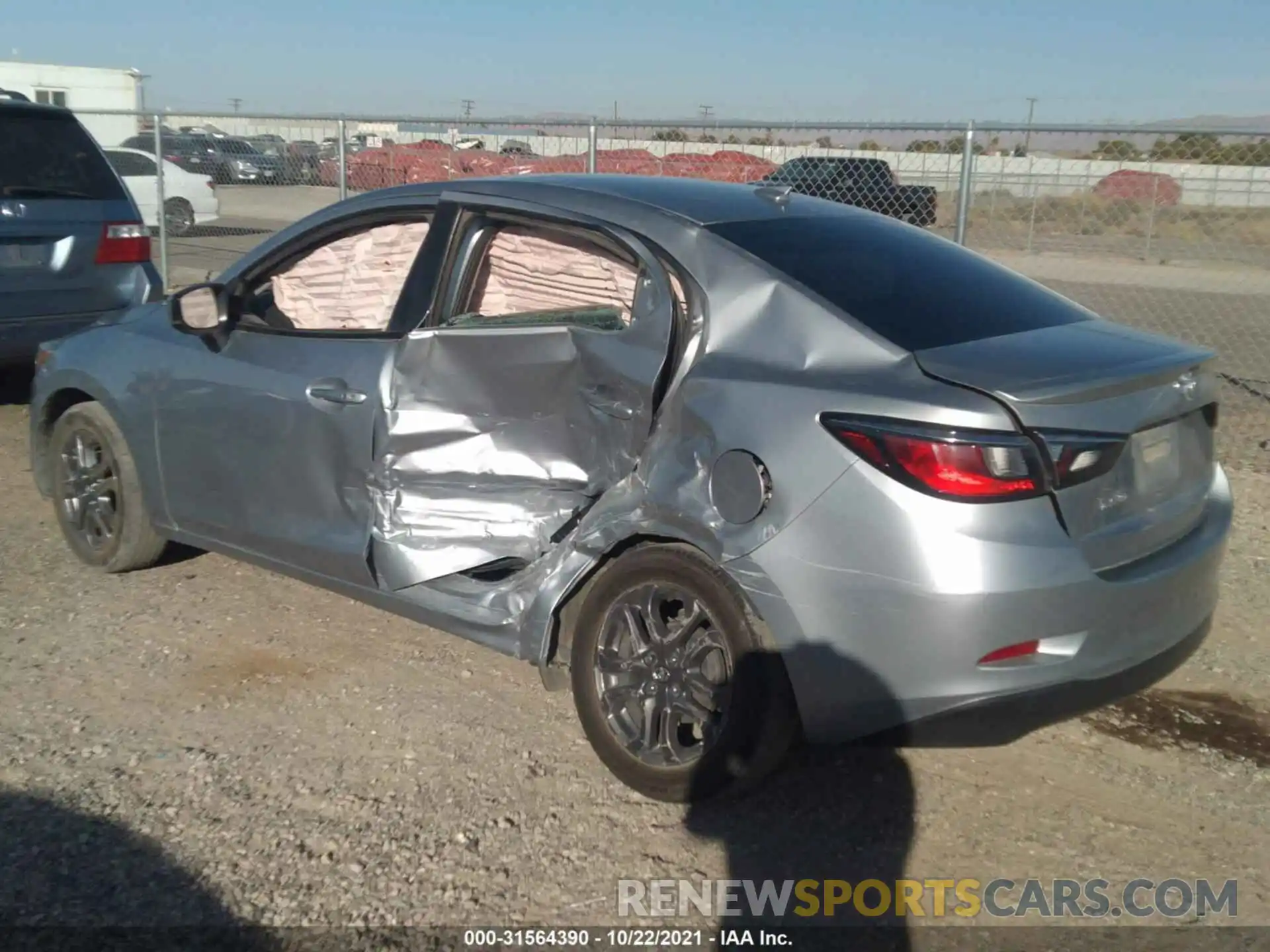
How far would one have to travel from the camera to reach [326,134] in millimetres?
12945

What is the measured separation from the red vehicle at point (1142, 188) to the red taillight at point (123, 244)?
7728 millimetres

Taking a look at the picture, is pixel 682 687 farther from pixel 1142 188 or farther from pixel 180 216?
pixel 180 216

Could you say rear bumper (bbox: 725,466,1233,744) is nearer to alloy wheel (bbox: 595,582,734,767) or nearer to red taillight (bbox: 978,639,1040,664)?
red taillight (bbox: 978,639,1040,664)

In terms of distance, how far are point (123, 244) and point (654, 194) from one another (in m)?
5.45

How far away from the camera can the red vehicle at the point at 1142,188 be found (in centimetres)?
1119

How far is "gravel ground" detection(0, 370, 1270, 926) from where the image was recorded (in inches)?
128

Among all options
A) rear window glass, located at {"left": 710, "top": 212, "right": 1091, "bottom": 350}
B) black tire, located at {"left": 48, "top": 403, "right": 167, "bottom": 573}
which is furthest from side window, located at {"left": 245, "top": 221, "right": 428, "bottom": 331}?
rear window glass, located at {"left": 710, "top": 212, "right": 1091, "bottom": 350}

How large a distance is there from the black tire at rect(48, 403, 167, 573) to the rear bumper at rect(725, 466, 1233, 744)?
9.81 feet

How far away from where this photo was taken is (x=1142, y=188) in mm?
12016

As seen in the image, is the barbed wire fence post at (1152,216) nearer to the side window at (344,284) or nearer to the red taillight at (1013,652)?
the side window at (344,284)

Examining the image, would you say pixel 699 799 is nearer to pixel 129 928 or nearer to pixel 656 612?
pixel 656 612

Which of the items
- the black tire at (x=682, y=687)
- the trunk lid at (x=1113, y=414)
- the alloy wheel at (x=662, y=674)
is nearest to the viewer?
the trunk lid at (x=1113, y=414)

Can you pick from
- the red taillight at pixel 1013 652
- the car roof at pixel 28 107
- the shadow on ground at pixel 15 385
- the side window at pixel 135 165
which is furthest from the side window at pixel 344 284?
the side window at pixel 135 165

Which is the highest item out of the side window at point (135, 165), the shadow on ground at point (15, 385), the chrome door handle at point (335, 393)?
the side window at point (135, 165)
